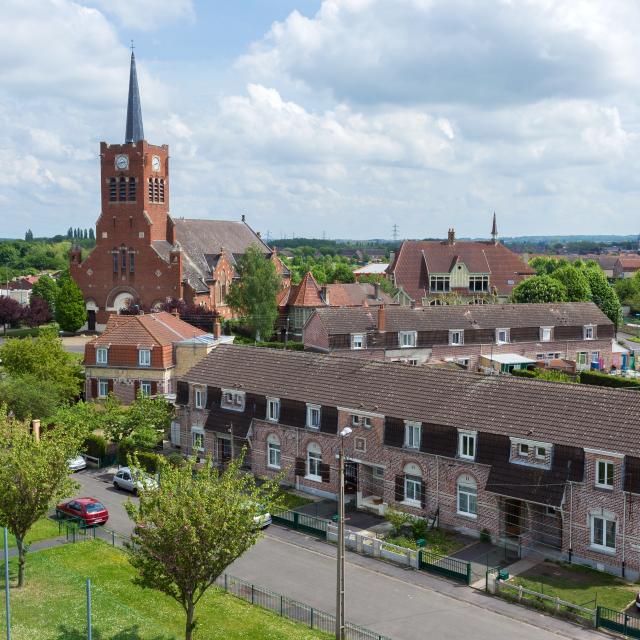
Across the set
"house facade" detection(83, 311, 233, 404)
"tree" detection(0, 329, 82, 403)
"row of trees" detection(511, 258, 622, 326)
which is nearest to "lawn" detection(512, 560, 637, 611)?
"house facade" detection(83, 311, 233, 404)

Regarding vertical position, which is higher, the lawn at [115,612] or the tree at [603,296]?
the tree at [603,296]

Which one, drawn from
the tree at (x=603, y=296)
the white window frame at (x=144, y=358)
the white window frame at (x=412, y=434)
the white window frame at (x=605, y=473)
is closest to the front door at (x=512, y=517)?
the white window frame at (x=605, y=473)

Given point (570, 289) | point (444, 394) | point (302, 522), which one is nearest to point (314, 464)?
point (302, 522)

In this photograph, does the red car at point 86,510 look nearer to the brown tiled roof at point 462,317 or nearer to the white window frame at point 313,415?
the white window frame at point 313,415

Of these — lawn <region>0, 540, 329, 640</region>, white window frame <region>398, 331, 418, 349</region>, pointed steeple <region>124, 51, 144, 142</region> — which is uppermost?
pointed steeple <region>124, 51, 144, 142</region>

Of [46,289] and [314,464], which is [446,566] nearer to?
[314,464]

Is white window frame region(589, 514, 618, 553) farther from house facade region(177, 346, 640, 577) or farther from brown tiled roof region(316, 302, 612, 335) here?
brown tiled roof region(316, 302, 612, 335)
